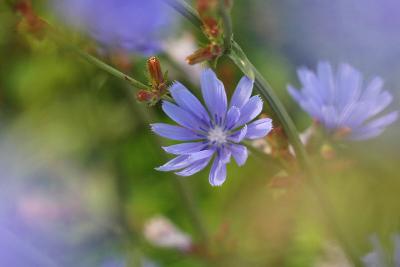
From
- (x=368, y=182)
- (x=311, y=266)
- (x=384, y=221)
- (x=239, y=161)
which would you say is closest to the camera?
(x=239, y=161)

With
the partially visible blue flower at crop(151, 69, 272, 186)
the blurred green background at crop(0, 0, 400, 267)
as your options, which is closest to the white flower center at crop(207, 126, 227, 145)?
the partially visible blue flower at crop(151, 69, 272, 186)

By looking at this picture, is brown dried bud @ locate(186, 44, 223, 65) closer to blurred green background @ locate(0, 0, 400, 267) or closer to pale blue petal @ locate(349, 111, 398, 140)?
pale blue petal @ locate(349, 111, 398, 140)

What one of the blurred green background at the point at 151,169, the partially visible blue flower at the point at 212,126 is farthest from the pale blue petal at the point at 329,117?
the blurred green background at the point at 151,169

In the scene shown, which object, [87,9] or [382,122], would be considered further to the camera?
[87,9]

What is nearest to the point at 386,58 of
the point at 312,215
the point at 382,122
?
the point at 312,215

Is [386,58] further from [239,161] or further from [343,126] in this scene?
[239,161]

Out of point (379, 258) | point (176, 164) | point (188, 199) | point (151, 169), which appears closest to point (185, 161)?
point (176, 164)

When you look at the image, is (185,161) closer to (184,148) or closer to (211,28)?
(184,148)
